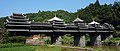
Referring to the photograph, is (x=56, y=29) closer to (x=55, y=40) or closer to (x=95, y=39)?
(x=55, y=40)

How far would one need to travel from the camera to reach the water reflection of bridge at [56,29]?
124 ft

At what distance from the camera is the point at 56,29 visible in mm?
43031

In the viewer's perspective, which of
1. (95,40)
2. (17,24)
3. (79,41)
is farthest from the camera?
(95,40)

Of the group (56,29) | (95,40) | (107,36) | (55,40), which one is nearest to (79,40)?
(95,40)

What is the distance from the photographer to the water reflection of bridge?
37875mm

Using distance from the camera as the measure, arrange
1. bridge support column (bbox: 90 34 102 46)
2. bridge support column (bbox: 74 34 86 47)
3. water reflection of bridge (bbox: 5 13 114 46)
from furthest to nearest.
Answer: bridge support column (bbox: 90 34 102 46)
bridge support column (bbox: 74 34 86 47)
water reflection of bridge (bbox: 5 13 114 46)

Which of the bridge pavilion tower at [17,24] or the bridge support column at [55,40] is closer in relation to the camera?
the bridge pavilion tower at [17,24]

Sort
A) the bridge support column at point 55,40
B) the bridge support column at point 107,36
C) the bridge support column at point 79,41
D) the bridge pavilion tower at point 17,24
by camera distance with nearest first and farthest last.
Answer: the bridge pavilion tower at point 17,24 → the bridge support column at point 55,40 → the bridge support column at point 79,41 → the bridge support column at point 107,36

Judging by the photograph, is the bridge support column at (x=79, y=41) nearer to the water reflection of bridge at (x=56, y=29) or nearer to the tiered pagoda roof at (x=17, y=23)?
the water reflection of bridge at (x=56, y=29)

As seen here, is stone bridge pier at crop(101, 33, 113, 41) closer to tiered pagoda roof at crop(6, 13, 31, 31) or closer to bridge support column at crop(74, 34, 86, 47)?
bridge support column at crop(74, 34, 86, 47)

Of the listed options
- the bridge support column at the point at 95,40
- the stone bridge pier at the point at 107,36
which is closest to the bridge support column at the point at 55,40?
the bridge support column at the point at 95,40

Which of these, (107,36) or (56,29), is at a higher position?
(56,29)

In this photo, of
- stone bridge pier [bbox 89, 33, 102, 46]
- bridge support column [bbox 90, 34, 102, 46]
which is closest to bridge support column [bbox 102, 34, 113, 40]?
stone bridge pier [bbox 89, 33, 102, 46]

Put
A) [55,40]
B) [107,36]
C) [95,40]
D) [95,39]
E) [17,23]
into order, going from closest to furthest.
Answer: [17,23] → [55,40] → [95,40] → [95,39] → [107,36]
